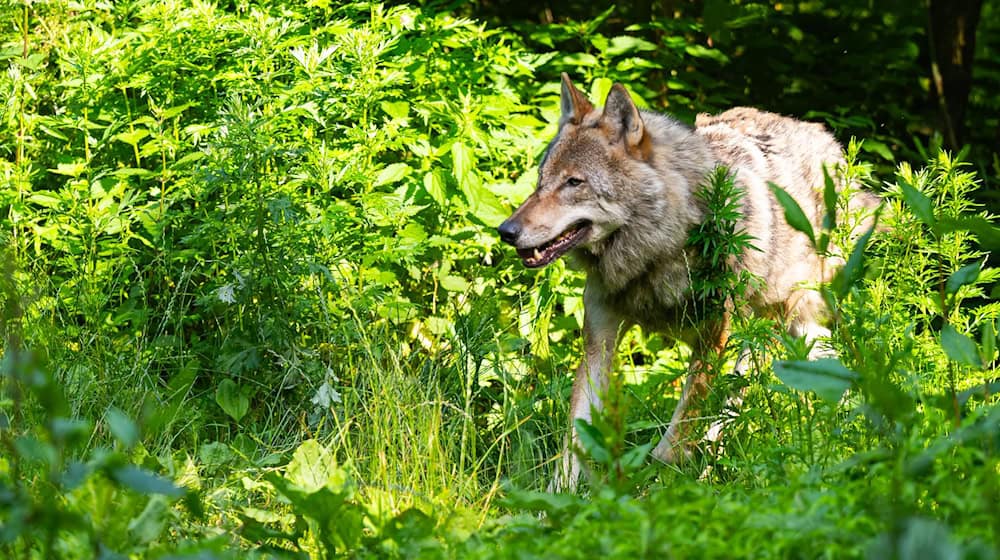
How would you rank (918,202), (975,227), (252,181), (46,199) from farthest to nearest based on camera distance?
(46,199), (252,181), (975,227), (918,202)

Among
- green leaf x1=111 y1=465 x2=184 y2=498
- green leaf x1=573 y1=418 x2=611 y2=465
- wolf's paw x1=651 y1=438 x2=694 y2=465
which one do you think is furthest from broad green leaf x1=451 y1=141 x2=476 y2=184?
green leaf x1=111 y1=465 x2=184 y2=498

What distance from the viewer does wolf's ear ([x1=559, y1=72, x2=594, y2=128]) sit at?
489 cm

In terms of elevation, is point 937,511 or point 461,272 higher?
point 937,511

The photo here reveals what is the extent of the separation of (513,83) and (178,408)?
3274 mm

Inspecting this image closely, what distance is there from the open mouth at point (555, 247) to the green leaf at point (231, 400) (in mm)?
1333

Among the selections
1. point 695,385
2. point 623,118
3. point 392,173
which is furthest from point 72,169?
point 695,385

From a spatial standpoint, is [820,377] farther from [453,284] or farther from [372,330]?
[453,284]

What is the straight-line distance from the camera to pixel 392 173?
17.5ft

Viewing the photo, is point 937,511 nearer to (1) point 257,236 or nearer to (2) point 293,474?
(2) point 293,474

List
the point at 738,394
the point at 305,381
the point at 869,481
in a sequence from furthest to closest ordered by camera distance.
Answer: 1. the point at 305,381
2. the point at 738,394
3. the point at 869,481

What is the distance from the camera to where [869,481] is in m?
2.54

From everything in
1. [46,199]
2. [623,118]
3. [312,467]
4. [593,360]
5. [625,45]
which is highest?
[625,45]

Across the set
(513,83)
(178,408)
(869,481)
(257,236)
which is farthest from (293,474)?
(513,83)

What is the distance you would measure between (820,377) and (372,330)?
2.37 meters
